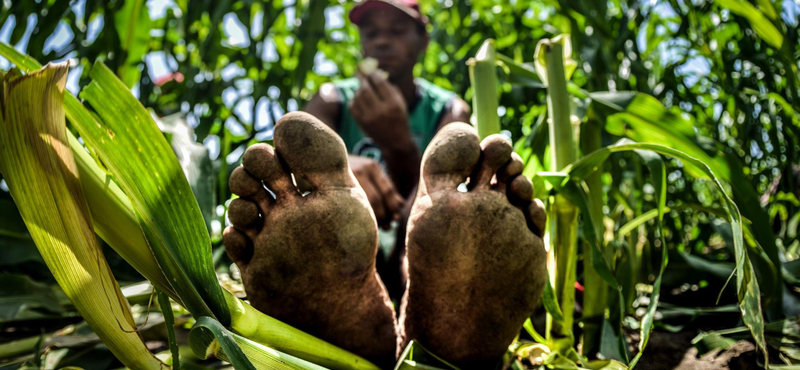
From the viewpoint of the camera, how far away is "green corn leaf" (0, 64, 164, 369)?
40cm

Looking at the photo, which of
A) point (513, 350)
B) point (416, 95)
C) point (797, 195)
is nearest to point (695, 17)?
point (797, 195)

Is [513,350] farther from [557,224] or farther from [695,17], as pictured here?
[695,17]

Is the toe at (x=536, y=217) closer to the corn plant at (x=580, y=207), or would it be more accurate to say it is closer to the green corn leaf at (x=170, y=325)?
the corn plant at (x=580, y=207)

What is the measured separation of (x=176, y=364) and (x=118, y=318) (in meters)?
0.06

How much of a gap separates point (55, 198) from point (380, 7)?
115 cm

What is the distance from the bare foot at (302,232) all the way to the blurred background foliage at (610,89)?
0.20 metres

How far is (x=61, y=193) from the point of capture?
1.36 ft

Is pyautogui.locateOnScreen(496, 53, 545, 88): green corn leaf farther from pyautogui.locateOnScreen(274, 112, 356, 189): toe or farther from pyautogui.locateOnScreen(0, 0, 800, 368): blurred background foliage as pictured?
pyautogui.locateOnScreen(274, 112, 356, 189): toe

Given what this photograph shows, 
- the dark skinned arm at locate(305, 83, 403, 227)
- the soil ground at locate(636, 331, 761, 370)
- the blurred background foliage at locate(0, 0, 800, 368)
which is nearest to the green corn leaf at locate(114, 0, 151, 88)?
the blurred background foliage at locate(0, 0, 800, 368)

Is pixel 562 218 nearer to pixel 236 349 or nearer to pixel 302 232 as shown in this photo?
pixel 302 232

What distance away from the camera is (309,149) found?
522mm

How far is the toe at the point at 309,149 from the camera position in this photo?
519 millimetres

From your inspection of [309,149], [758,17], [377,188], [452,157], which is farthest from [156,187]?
[758,17]

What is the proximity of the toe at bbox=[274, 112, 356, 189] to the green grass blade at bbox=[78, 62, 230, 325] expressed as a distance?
10cm
